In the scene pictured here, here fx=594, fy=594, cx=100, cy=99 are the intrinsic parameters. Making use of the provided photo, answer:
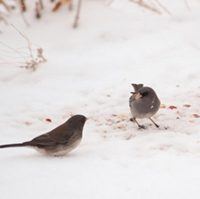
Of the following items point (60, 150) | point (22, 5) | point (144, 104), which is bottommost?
point (60, 150)

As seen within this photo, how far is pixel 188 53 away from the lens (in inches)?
281

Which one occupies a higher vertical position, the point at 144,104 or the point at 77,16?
the point at 77,16

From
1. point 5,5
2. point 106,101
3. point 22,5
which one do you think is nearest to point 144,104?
point 106,101

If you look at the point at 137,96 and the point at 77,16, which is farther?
the point at 77,16

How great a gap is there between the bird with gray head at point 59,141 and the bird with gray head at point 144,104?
734mm

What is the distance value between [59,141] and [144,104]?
103 centimetres

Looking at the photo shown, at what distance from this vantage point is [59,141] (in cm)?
500

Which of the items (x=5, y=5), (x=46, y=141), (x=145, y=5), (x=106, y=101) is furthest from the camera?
(x=5, y=5)

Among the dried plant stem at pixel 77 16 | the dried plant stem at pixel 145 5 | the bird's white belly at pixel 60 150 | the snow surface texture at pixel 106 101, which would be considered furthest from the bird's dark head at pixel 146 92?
the dried plant stem at pixel 77 16

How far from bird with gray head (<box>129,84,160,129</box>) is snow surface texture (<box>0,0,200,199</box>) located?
16cm

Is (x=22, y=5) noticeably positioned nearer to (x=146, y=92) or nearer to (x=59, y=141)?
(x=146, y=92)

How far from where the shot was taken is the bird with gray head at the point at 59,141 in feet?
16.2

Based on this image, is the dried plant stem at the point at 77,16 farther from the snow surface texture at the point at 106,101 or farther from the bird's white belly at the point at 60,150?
the bird's white belly at the point at 60,150

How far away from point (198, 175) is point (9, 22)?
4.36m
